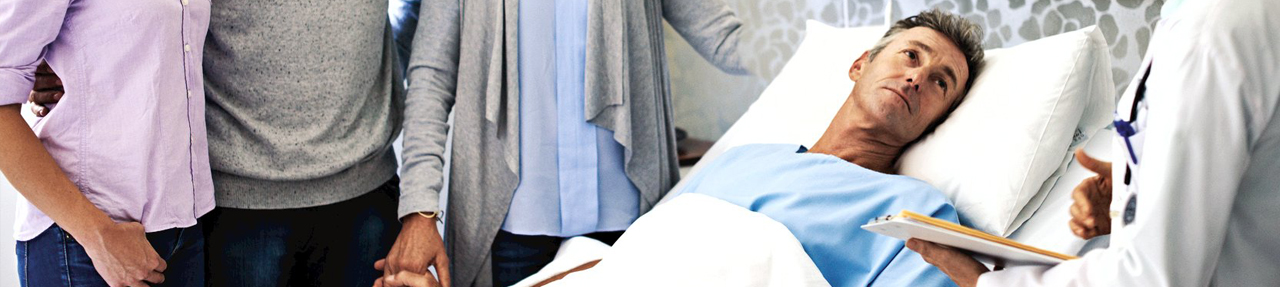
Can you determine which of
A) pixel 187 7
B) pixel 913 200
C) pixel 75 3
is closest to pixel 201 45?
pixel 187 7

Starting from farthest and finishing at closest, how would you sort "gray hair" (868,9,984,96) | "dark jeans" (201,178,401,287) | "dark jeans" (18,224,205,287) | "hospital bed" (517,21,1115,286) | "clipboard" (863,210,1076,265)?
"gray hair" (868,9,984,96) < "dark jeans" (201,178,401,287) < "hospital bed" (517,21,1115,286) < "dark jeans" (18,224,205,287) < "clipboard" (863,210,1076,265)

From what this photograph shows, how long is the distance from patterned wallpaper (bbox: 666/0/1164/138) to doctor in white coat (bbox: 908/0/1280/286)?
0.94 meters

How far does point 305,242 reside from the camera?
1.63 meters

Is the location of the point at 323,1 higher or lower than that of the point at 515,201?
higher

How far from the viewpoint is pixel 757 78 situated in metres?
2.82

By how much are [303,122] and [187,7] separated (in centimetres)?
29

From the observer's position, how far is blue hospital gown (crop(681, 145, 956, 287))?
133cm

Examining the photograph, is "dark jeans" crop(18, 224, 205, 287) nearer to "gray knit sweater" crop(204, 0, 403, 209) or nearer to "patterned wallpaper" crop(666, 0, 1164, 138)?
"gray knit sweater" crop(204, 0, 403, 209)

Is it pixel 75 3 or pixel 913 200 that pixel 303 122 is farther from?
pixel 913 200

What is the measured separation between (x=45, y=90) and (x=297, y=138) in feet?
1.21

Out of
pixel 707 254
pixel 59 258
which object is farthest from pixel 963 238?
pixel 59 258

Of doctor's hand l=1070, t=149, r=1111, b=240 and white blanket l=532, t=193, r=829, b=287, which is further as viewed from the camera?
white blanket l=532, t=193, r=829, b=287

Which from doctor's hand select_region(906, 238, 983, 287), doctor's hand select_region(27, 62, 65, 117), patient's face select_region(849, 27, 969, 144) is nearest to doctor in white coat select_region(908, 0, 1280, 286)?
doctor's hand select_region(906, 238, 983, 287)

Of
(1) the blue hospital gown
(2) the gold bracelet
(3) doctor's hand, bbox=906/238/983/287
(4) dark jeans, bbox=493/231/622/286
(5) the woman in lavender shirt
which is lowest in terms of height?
(4) dark jeans, bbox=493/231/622/286
